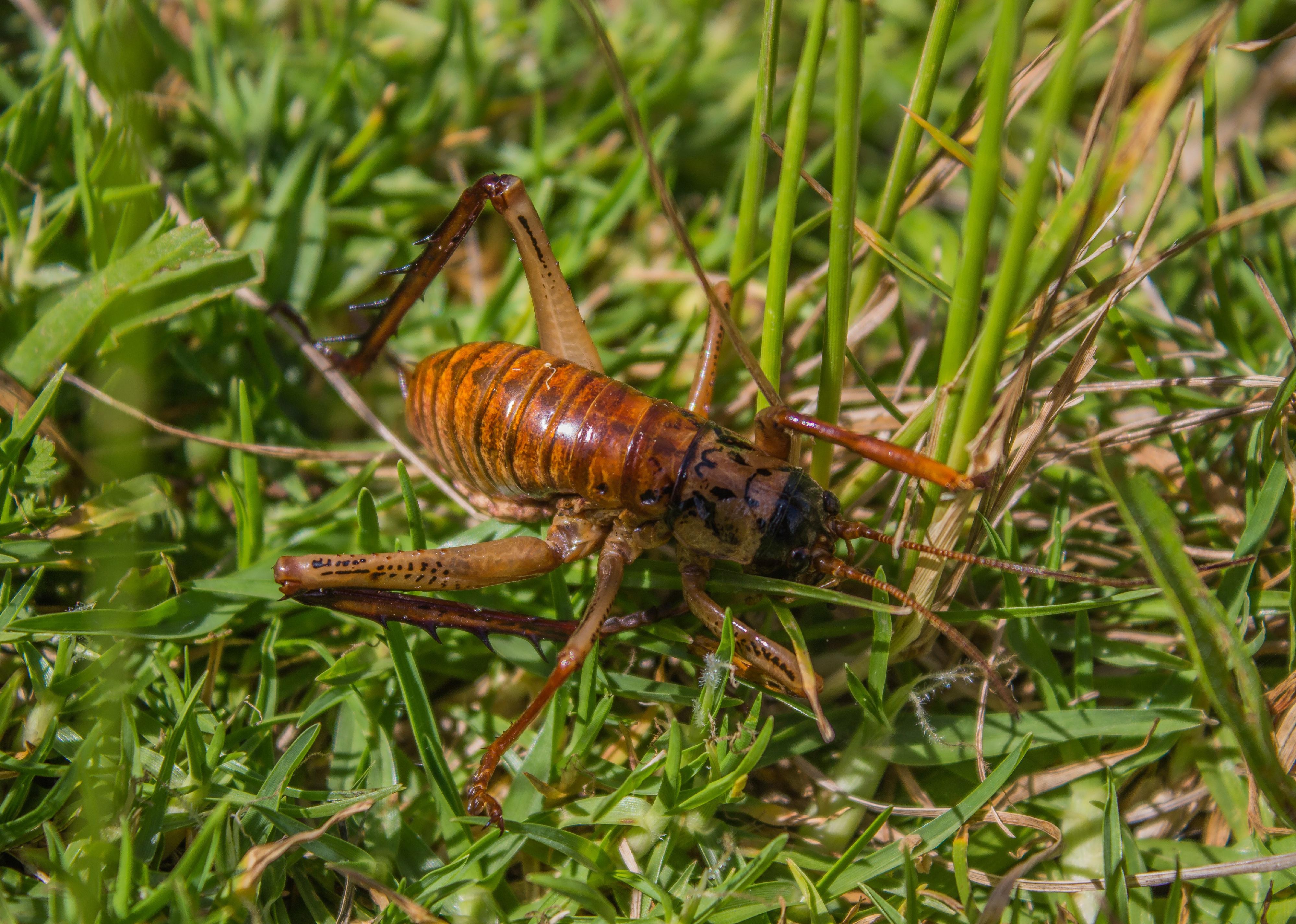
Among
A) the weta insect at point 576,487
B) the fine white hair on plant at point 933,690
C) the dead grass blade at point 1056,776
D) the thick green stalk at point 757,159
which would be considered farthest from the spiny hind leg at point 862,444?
the dead grass blade at point 1056,776

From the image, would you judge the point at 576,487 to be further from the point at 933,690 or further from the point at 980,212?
the point at 980,212

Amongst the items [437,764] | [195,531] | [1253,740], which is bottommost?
[437,764]

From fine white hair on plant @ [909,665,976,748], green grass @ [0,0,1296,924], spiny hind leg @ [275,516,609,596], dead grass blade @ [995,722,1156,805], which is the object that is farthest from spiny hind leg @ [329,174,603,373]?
dead grass blade @ [995,722,1156,805]

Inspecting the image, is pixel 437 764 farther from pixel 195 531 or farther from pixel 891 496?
pixel 891 496

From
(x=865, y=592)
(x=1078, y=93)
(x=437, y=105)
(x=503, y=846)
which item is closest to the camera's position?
(x=503, y=846)

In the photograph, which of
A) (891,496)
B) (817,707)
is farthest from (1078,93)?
(817,707)

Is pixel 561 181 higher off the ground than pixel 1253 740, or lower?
higher

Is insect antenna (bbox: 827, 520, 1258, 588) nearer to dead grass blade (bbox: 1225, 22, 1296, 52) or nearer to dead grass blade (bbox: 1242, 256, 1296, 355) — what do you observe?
dead grass blade (bbox: 1242, 256, 1296, 355)

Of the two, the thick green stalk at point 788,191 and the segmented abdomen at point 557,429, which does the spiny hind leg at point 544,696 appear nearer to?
the segmented abdomen at point 557,429
